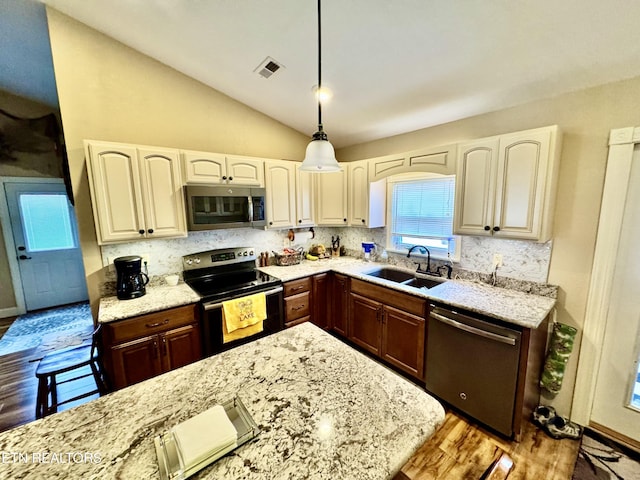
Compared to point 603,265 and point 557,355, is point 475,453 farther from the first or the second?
point 603,265

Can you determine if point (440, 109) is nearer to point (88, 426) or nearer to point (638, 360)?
point (638, 360)

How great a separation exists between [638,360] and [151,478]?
2956 mm

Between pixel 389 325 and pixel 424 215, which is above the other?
pixel 424 215

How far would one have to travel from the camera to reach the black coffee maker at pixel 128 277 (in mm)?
2197

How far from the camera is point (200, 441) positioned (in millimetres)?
779

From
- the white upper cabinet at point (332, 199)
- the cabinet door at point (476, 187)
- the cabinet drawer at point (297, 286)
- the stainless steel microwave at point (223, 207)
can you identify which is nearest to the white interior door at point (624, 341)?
the cabinet door at point (476, 187)

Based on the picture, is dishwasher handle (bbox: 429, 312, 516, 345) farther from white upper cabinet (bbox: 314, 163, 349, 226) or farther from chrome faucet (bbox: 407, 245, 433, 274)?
white upper cabinet (bbox: 314, 163, 349, 226)

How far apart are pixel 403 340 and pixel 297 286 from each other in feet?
3.93

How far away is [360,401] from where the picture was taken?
1.01 meters

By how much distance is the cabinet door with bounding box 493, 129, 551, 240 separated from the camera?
1.83 meters

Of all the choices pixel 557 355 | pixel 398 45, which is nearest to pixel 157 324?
pixel 398 45

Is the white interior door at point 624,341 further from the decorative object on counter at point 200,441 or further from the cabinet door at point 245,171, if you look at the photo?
the cabinet door at point 245,171

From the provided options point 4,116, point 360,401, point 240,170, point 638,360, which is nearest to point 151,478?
point 360,401

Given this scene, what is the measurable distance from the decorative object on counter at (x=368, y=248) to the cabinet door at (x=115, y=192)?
7.92ft
